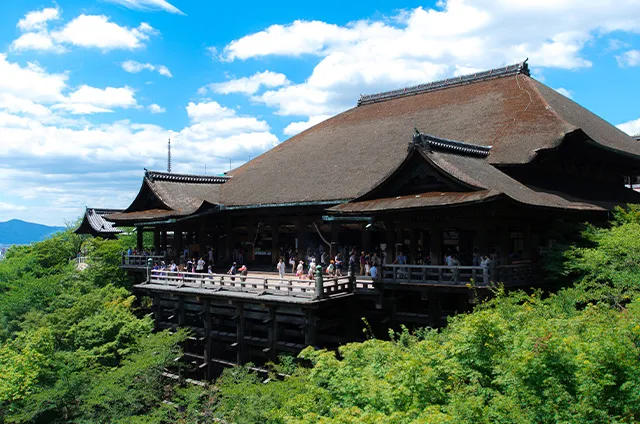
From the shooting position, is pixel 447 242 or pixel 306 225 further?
pixel 306 225

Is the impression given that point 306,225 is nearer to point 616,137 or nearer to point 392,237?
point 392,237

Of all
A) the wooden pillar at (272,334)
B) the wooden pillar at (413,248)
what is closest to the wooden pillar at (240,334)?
the wooden pillar at (272,334)

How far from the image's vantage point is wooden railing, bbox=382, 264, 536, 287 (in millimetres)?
17781

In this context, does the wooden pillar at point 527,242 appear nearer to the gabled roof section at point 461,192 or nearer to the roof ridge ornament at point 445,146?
the gabled roof section at point 461,192

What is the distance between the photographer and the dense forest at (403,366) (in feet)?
33.1

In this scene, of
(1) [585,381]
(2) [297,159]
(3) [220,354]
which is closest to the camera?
(1) [585,381]

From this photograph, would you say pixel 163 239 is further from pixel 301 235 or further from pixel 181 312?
pixel 301 235

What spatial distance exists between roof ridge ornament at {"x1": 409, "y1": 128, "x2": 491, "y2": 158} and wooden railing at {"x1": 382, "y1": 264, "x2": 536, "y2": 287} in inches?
174

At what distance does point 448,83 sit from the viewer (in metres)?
34.3

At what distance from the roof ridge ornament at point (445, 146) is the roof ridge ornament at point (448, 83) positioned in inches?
382

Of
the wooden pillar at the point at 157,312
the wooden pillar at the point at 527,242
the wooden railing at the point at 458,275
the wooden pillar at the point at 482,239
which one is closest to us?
the wooden railing at the point at 458,275

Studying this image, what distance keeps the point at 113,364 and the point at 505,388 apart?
16.9m

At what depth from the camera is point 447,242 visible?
24031 millimetres

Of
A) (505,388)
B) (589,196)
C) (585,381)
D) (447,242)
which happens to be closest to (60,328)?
(447,242)
